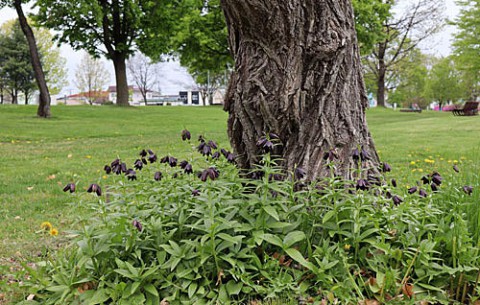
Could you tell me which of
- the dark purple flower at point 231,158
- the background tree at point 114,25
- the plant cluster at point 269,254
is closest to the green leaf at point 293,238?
the plant cluster at point 269,254

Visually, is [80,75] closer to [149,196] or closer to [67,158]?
[67,158]

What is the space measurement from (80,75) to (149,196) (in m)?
69.2

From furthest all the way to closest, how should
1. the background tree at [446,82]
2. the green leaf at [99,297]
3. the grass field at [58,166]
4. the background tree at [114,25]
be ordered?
→ 1. the background tree at [446,82]
2. the background tree at [114,25]
3. the grass field at [58,166]
4. the green leaf at [99,297]

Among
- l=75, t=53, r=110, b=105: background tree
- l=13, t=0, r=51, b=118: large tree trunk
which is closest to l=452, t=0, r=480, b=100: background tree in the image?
l=13, t=0, r=51, b=118: large tree trunk

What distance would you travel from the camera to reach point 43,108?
19000 millimetres

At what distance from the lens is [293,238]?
2293mm

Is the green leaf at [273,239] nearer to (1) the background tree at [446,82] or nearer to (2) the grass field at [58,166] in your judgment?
(2) the grass field at [58,166]

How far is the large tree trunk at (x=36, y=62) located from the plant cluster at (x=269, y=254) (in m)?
17.0

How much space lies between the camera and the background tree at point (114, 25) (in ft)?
75.4

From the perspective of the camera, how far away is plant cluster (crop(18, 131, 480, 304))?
2207 mm

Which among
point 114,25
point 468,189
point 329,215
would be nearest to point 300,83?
point 329,215

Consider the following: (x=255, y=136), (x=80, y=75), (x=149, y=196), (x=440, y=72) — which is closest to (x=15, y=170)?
(x=149, y=196)

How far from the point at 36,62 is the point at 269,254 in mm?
18011

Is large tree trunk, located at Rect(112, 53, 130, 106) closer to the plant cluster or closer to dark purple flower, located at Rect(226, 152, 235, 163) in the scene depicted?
dark purple flower, located at Rect(226, 152, 235, 163)
